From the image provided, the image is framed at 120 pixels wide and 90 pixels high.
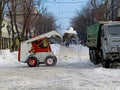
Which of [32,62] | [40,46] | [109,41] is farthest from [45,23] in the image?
[109,41]

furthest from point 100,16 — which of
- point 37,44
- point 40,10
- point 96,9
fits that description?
point 37,44

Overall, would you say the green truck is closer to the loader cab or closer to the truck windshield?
the truck windshield

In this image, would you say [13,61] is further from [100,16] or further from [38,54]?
[100,16]

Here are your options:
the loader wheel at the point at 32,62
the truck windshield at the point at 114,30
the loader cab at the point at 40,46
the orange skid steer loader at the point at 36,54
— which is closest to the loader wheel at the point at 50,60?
the orange skid steer loader at the point at 36,54

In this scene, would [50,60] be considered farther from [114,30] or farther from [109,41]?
[109,41]

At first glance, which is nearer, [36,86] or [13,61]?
[36,86]

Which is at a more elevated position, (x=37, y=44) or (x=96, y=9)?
(x=96, y=9)

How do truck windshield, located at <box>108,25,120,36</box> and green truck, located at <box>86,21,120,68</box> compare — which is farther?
truck windshield, located at <box>108,25,120,36</box>

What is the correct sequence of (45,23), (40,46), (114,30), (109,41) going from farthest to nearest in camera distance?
(45,23) → (40,46) → (114,30) → (109,41)

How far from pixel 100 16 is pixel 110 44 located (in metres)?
34.0

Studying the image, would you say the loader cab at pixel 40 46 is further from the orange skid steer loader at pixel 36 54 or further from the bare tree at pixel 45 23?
the bare tree at pixel 45 23

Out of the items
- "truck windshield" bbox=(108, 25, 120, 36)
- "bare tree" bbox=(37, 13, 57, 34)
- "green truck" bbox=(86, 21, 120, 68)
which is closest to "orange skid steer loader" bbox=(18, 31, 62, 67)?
"green truck" bbox=(86, 21, 120, 68)

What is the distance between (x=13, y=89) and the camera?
14.7m

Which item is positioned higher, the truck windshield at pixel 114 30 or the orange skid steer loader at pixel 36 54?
the truck windshield at pixel 114 30
